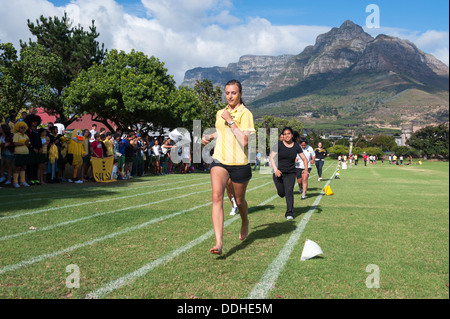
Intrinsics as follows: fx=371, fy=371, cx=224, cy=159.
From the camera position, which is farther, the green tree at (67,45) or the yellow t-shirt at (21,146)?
the green tree at (67,45)

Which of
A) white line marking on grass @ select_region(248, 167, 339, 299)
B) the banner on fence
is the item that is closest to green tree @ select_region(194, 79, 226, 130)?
the banner on fence

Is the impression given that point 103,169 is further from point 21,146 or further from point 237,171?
point 237,171

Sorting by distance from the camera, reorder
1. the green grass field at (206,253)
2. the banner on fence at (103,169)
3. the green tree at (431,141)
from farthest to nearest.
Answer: the green tree at (431,141) → the banner on fence at (103,169) → the green grass field at (206,253)

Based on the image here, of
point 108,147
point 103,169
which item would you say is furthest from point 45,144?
point 108,147

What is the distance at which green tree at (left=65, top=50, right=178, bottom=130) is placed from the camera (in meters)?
28.5

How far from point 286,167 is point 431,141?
110154 mm

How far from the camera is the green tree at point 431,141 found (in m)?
98.5

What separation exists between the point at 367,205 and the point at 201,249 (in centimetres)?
672

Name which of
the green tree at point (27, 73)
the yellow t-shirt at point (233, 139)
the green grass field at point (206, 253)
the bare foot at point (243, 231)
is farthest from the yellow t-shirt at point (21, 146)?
the green tree at point (27, 73)

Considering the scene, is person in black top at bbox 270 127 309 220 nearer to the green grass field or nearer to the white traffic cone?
the green grass field

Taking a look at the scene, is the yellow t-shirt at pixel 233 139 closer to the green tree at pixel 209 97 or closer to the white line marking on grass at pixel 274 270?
the white line marking on grass at pixel 274 270

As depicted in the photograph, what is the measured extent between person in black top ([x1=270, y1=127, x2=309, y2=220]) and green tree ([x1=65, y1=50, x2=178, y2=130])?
2074 cm

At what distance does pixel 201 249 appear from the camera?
5.24 meters

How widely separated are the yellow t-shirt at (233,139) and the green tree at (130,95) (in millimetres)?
23952
